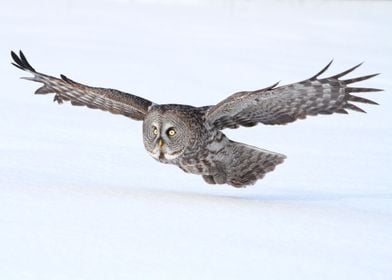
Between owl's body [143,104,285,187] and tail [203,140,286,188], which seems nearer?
owl's body [143,104,285,187]

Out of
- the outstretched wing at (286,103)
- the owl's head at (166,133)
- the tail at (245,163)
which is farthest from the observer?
the tail at (245,163)

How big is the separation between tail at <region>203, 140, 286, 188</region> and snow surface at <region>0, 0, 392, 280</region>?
0.43 feet

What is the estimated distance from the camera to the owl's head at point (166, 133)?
671 cm

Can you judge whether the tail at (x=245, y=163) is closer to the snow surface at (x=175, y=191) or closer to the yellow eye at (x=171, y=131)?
the snow surface at (x=175, y=191)

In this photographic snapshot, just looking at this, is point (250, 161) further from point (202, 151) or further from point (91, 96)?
point (91, 96)

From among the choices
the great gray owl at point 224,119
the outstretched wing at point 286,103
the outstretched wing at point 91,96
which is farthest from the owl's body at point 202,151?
the outstretched wing at point 91,96

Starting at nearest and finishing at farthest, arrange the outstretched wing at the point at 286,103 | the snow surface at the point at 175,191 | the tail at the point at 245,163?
the snow surface at the point at 175,191
the outstretched wing at the point at 286,103
the tail at the point at 245,163

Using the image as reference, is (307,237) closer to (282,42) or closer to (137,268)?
(137,268)

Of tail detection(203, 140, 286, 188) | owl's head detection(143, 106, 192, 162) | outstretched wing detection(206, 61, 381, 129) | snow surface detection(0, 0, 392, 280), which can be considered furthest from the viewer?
tail detection(203, 140, 286, 188)

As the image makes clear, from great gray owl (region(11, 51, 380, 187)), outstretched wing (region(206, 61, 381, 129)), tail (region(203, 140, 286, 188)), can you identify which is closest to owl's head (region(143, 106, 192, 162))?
great gray owl (region(11, 51, 380, 187))

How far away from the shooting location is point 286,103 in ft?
22.0

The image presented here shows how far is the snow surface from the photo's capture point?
4961 millimetres

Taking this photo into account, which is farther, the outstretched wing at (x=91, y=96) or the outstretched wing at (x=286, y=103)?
the outstretched wing at (x=91, y=96)

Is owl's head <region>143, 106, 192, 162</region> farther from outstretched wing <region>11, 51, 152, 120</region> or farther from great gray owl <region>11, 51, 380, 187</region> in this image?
outstretched wing <region>11, 51, 152, 120</region>
